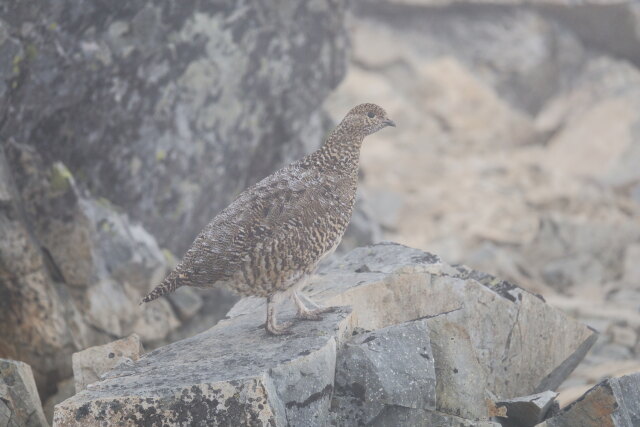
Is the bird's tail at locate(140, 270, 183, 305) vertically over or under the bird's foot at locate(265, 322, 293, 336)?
over

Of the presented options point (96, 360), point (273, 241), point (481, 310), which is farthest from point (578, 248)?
point (96, 360)

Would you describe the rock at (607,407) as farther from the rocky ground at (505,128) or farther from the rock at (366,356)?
the rocky ground at (505,128)

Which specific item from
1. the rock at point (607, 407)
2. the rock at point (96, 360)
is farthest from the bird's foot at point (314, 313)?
the rock at point (607, 407)

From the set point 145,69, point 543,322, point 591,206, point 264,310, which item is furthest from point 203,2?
point 591,206

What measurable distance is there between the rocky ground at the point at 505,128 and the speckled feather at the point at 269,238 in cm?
915

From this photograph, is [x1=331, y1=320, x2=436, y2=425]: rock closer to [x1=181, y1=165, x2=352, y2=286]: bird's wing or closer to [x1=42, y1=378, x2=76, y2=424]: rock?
[x1=181, y1=165, x2=352, y2=286]: bird's wing

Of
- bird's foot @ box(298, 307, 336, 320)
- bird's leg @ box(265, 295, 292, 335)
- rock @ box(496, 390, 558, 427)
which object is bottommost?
rock @ box(496, 390, 558, 427)

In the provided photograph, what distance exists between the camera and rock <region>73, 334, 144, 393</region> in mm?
7688

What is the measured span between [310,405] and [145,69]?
6525mm

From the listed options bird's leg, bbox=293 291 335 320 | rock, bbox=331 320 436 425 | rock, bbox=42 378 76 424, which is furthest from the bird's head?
rock, bbox=42 378 76 424

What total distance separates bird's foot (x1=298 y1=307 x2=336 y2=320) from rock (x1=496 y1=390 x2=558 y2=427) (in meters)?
1.69

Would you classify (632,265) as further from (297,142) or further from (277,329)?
(277,329)

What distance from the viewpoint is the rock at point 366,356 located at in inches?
237

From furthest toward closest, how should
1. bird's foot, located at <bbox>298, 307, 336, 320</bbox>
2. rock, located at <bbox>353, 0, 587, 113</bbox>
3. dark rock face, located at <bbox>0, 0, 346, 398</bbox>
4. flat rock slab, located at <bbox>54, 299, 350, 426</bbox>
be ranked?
rock, located at <bbox>353, 0, 587, 113</bbox> < dark rock face, located at <bbox>0, 0, 346, 398</bbox> < bird's foot, located at <bbox>298, 307, 336, 320</bbox> < flat rock slab, located at <bbox>54, 299, 350, 426</bbox>
